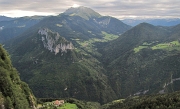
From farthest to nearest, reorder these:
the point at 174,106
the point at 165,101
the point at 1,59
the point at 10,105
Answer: the point at 165,101 → the point at 174,106 → the point at 1,59 → the point at 10,105

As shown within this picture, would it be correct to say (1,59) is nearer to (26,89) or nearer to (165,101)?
(26,89)

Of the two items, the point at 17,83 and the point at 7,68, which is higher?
the point at 7,68

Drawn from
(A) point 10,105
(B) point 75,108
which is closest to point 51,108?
(B) point 75,108

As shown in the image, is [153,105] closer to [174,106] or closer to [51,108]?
[174,106]

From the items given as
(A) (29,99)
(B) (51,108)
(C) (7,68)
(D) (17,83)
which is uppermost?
(C) (7,68)

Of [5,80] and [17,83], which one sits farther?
[17,83]

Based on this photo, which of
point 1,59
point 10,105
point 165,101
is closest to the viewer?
point 10,105
